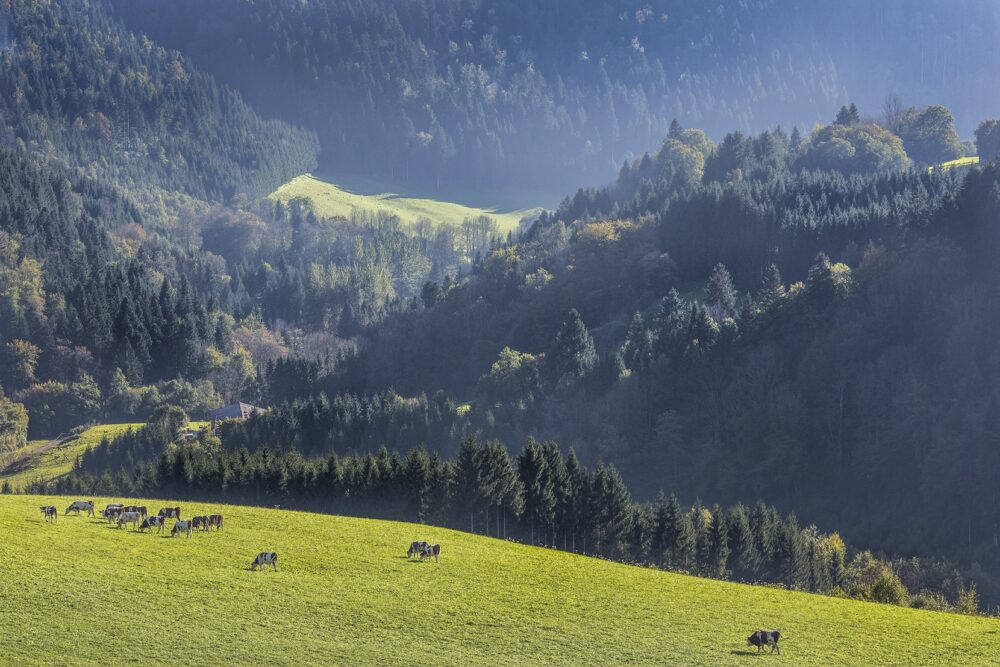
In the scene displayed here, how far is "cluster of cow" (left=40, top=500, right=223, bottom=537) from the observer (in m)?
83.4

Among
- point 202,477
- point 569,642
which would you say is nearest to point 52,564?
point 569,642

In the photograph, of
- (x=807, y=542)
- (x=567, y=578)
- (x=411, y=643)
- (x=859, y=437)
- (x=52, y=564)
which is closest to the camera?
(x=411, y=643)

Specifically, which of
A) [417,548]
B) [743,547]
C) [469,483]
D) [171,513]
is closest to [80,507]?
[171,513]

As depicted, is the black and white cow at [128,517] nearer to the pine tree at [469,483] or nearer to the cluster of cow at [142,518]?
the cluster of cow at [142,518]

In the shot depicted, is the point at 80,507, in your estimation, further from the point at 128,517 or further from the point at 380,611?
the point at 380,611

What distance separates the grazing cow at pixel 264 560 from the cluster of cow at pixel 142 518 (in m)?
8.98

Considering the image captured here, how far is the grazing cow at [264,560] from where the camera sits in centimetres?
7506

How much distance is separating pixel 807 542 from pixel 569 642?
70370 mm

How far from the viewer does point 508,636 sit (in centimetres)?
6606

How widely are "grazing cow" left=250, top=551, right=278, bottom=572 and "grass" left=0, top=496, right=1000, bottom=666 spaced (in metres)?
0.93

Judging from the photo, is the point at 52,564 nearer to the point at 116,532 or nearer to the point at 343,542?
the point at 116,532

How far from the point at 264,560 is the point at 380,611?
9.83 meters

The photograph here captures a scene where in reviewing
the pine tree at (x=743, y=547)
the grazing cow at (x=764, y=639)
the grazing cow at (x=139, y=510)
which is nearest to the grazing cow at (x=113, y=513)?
the grazing cow at (x=139, y=510)

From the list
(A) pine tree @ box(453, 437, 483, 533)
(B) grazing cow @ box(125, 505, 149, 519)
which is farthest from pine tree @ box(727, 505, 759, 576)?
(B) grazing cow @ box(125, 505, 149, 519)
